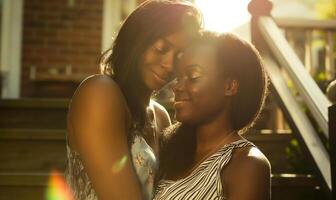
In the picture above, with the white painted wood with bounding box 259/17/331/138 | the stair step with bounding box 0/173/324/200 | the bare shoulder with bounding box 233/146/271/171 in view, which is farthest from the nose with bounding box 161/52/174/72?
the stair step with bounding box 0/173/324/200

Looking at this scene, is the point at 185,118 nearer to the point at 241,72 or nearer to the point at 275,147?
the point at 241,72

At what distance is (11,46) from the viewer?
6867mm

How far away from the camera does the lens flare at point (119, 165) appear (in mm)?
2097

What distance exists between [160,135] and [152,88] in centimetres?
29

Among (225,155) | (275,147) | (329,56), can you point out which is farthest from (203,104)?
(329,56)

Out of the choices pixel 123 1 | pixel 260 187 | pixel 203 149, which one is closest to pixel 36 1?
pixel 123 1

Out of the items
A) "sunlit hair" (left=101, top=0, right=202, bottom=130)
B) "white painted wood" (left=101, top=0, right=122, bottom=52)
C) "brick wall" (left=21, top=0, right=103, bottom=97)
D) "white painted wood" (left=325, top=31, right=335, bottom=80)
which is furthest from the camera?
"white painted wood" (left=101, top=0, right=122, bottom=52)

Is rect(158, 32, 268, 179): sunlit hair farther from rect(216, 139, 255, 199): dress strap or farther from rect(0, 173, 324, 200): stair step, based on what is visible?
rect(0, 173, 324, 200): stair step

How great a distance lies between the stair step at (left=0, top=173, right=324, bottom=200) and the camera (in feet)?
11.7

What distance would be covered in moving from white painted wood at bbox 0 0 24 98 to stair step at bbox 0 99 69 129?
186 centimetres

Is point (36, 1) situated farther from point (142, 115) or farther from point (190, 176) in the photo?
point (190, 176)

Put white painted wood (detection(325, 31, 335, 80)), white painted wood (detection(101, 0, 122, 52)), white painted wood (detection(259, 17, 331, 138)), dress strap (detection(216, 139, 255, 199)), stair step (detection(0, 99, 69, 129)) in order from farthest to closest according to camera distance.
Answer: white painted wood (detection(101, 0, 122, 52)) < white painted wood (detection(325, 31, 335, 80)) < stair step (detection(0, 99, 69, 129)) < white painted wood (detection(259, 17, 331, 138)) < dress strap (detection(216, 139, 255, 199))

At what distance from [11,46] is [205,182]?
539 cm

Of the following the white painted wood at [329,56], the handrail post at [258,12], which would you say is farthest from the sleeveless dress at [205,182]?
Answer: the white painted wood at [329,56]
